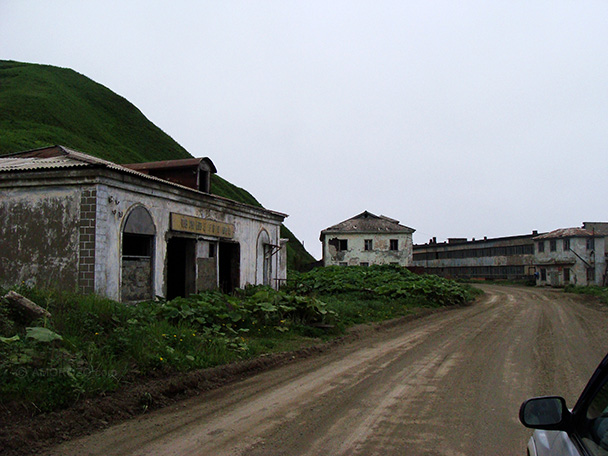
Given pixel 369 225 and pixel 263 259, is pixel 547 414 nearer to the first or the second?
pixel 263 259

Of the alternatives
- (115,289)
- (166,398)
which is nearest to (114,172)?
(115,289)

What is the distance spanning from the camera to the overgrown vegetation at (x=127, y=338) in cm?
603

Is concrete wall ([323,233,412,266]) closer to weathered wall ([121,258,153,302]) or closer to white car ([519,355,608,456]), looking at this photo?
weathered wall ([121,258,153,302])

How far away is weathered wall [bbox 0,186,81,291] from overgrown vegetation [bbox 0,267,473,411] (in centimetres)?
210

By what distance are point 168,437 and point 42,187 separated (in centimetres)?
1042

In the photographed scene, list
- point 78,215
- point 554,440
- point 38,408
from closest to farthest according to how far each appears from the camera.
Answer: point 554,440
point 38,408
point 78,215

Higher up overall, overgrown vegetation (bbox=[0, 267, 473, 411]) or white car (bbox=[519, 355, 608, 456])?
white car (bbox=[519, 355, 608, 456])

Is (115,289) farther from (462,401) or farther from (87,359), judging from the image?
(462,401)

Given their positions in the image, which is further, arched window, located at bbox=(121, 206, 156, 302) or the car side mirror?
arched window, located at bbox=(121, 206, 156, 302)

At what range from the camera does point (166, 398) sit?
6688mm

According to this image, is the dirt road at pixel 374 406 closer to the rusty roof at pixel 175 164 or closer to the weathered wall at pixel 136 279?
the weathered wall at pixel 136 279

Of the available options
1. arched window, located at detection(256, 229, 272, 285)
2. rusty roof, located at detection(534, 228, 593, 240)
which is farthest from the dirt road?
rusty roof, located at detection(534, 228, 593, 240)

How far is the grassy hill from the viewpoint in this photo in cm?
4850

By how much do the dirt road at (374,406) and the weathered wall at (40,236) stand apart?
7286mm
